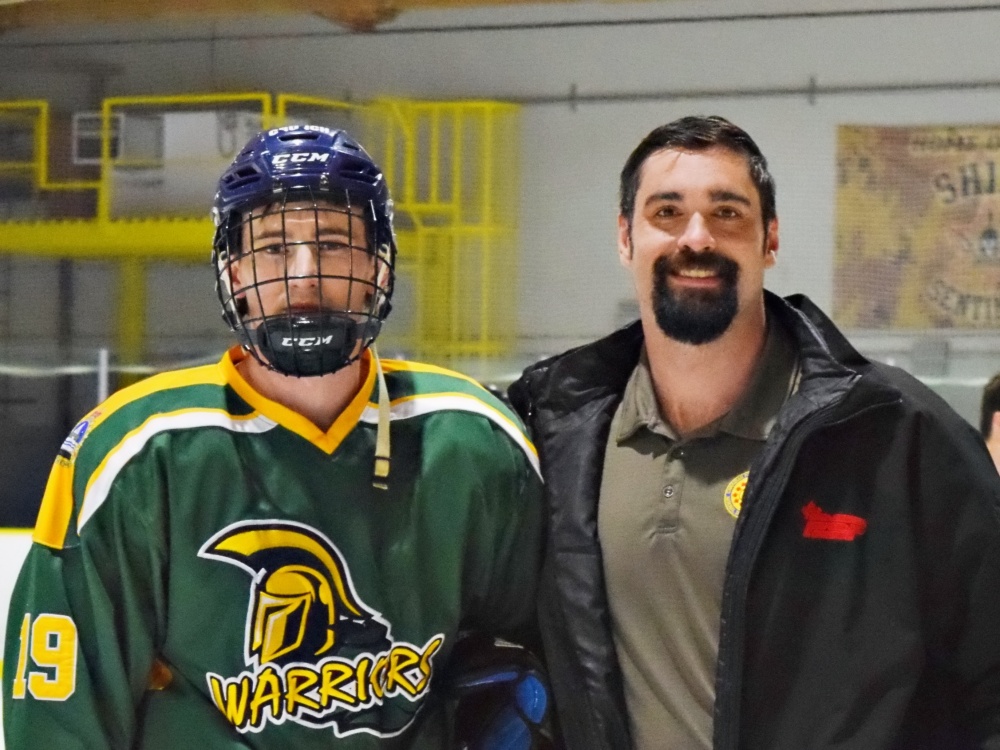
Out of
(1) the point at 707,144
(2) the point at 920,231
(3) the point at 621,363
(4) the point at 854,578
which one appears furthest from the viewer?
(2) the point at 920,231

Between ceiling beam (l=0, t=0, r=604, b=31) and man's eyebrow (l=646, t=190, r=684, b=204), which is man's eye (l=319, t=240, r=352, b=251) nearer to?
man's eyebrow (l=646, t=190, r=684, b=204)

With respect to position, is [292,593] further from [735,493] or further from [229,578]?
[735,493]

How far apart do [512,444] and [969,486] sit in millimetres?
463

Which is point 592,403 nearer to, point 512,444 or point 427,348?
point 512,444

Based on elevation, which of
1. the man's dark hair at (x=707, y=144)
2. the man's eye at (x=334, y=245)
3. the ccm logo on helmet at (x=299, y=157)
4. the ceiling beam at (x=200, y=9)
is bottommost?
the man's eye at (x=334, y=245)

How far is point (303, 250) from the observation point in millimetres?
1282

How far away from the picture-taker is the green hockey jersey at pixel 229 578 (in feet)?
4.22

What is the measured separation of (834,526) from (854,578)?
0.19 feet

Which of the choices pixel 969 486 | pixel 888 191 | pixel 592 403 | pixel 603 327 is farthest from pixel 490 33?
pixel 969 486

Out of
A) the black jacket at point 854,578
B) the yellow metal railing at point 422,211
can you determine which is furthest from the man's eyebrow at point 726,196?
the yellow metal railing at point 422,211

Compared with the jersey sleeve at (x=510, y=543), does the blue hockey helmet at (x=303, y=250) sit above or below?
above

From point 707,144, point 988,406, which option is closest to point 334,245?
point 707,144

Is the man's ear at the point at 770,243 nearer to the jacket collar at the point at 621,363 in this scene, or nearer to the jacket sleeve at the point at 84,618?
the jacket collar at the point at 621,363

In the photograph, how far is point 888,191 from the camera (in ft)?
13.1
